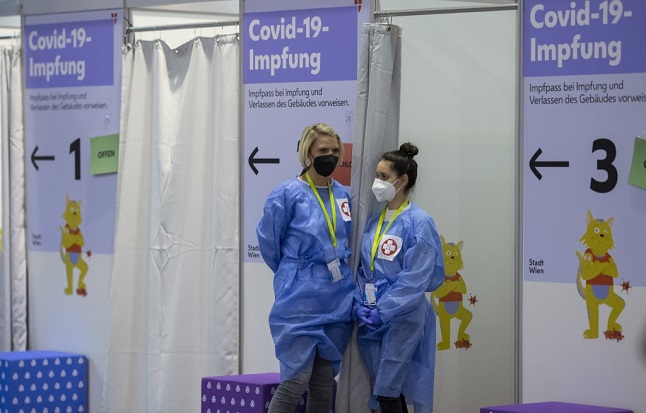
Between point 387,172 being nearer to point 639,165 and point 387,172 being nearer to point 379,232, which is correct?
point 379,232

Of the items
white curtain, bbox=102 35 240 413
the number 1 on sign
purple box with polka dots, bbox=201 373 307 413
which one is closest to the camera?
purple box with polka dots, bbox=201 373 307 413

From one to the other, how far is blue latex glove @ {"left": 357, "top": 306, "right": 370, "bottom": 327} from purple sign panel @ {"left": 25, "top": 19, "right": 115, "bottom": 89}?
2.33 m

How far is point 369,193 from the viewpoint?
5.28m

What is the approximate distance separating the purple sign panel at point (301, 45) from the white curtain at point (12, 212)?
5.42 ft

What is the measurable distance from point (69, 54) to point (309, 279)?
2.50 metres

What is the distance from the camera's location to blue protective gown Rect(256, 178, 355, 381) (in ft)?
16.6

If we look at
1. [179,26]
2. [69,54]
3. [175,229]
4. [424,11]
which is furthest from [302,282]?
[69,54]

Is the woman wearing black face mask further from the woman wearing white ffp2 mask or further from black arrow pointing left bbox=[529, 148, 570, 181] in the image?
black arrow pointing left bbox=[529, 148, 570, 181]

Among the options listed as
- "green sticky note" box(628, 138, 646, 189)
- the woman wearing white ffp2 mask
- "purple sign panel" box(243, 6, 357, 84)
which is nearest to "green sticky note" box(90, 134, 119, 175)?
"purple sign panel" box(243, 6, 357, 84)

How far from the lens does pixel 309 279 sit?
5059mm

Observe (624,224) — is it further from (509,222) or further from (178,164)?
(178,164)

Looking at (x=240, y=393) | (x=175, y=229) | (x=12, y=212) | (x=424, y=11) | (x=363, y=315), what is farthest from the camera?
(x=12, y=212)

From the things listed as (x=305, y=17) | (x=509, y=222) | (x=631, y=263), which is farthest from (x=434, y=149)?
(x=631, y=263)

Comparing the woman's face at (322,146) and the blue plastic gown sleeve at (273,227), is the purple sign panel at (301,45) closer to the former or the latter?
the woman's face at (322,146)
